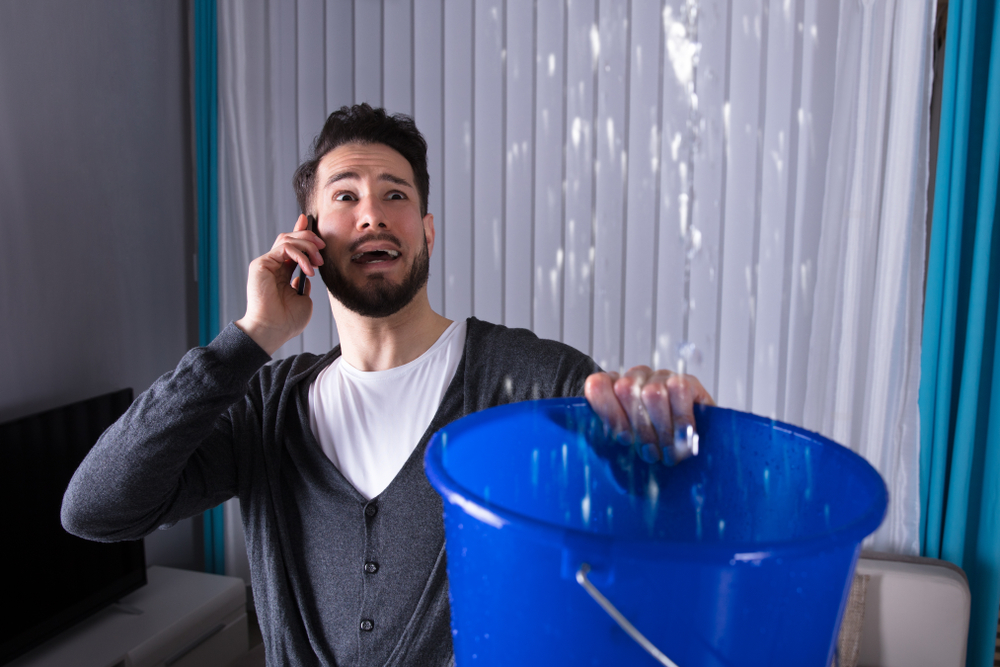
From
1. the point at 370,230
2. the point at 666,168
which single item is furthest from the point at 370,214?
the point at 666,168

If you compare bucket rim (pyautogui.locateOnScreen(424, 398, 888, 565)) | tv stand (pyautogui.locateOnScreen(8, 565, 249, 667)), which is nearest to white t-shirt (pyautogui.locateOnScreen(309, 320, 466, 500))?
bucket rim (pyautogui.locateOnScreen(424, 398, 888, 565))

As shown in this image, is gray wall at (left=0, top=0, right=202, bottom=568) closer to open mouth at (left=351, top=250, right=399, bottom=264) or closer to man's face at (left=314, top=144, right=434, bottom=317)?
man's face at (left=314, top=144, right=434, bottom=317)

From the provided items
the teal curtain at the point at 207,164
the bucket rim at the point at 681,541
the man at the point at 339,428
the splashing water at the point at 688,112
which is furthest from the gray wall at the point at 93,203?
the bucket rim at the point at 681,541

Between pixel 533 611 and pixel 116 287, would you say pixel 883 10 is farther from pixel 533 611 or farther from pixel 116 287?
pixel 116 287

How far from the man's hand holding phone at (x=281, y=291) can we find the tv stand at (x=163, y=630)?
142cm

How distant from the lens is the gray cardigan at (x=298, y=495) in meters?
1.02

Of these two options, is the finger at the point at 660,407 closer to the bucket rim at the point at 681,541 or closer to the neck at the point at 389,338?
the bucket rim at the point at 681,541

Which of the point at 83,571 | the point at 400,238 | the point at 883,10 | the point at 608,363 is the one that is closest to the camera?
the point at 400,238

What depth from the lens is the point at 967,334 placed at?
189 centimetres

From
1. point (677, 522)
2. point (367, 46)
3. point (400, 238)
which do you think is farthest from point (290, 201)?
point (677, 522)

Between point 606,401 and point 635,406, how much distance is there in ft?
0.09

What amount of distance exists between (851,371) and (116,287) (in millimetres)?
2409

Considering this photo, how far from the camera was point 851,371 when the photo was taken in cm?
199

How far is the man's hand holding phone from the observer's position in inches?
43.4
